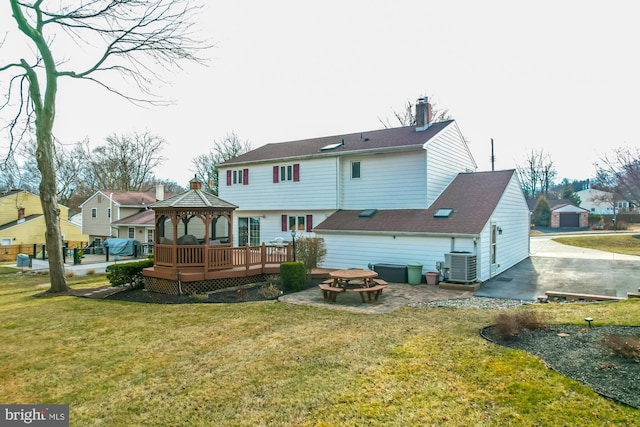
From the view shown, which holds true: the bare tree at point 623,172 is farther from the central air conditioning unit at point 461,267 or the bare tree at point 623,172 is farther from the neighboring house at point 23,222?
the neighboring house at point 23,222

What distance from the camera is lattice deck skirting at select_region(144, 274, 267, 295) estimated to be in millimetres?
12070

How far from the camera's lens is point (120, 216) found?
107 ft

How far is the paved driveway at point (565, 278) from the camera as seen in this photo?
11344 mm

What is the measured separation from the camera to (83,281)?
1630 cm

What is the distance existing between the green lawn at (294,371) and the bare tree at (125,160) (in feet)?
125

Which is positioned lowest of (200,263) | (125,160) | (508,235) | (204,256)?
(200,263)

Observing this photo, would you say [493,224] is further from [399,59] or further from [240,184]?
[240,184]

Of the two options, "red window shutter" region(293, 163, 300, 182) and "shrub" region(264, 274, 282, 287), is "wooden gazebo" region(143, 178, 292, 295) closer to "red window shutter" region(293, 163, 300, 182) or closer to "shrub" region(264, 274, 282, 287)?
"shrub" region(264, 274, 282, 287)

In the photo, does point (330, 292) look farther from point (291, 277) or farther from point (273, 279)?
point (273, 279)

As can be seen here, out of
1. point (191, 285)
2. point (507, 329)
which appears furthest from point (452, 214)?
point (191, 285)

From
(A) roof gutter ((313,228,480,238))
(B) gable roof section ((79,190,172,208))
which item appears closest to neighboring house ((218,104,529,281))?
(A) roof gutter ((313,228,480,238))

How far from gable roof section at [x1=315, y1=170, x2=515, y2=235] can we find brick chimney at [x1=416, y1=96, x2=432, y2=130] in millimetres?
3086

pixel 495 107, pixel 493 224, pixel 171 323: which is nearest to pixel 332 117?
pixel 495 107

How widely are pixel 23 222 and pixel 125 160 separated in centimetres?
1183
